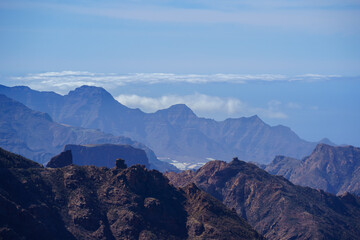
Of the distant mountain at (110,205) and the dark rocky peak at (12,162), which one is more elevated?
the dark rocky peak at (12,162)

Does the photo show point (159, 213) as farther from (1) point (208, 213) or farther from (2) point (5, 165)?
(2) point (5, 165)

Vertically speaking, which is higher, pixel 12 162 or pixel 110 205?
pixel 12 162

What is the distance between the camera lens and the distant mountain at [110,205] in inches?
6614

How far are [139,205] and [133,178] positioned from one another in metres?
9.87

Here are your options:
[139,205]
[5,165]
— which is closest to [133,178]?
[139,205]

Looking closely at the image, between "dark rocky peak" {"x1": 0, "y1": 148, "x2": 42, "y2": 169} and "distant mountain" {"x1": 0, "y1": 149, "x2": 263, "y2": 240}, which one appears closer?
"distant mountain" {"x1": 0, "y1": 149, "x2": 263, "y2": 240}

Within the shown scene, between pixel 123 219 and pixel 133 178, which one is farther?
pixel 133 178

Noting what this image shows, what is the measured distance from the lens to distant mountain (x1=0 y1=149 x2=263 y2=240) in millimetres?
168000

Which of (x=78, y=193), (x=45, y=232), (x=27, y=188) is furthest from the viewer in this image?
(x=78, y=193)

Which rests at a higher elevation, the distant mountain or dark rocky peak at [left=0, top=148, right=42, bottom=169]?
Answer: dark rocky peak at [left=0, top=148, right=42, bottom=169]

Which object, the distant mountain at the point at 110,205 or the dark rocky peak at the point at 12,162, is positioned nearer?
the distant mountain at the point at 110,205

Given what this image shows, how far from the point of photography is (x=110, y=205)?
18300 cm

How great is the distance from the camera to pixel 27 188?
170125 mm

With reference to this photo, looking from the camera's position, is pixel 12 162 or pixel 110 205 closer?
pixel 12 162
